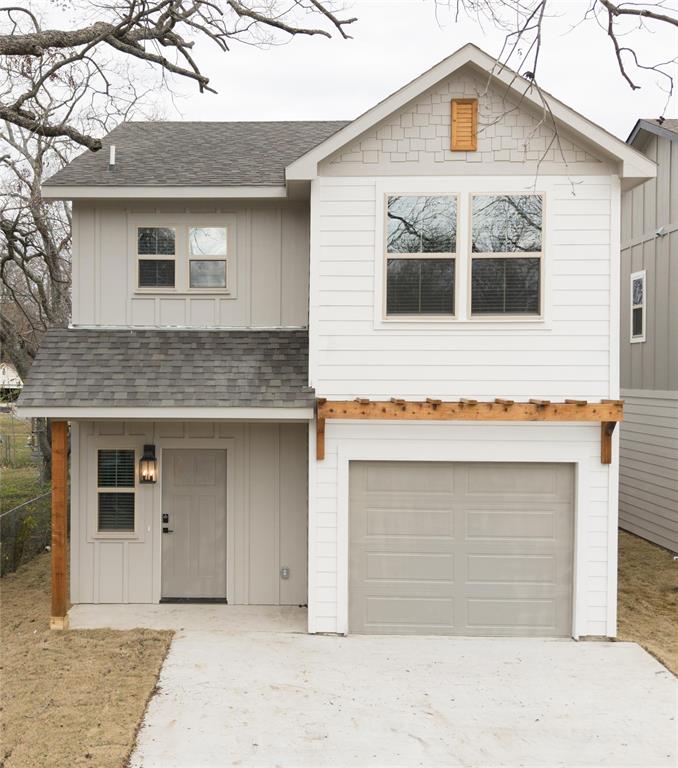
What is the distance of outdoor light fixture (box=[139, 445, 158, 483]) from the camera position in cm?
798

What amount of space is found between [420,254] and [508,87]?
200cm

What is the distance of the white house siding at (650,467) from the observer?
1076 cm

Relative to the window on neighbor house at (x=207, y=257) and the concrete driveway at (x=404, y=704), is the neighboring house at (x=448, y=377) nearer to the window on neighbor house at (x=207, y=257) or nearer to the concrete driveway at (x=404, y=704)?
the concrete driveway at (x=404, y=704)

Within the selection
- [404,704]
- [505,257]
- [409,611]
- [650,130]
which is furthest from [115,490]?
[650,130]

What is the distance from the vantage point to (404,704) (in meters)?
5.55

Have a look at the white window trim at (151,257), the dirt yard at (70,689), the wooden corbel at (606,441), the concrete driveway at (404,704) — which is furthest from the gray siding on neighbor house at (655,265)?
the dirt yard at (70,689)

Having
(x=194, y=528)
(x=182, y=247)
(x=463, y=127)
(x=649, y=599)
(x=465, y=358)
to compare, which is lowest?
(x=649, y=599)

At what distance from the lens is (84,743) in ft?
15.5

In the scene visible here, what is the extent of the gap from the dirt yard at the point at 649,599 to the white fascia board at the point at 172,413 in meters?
4.48

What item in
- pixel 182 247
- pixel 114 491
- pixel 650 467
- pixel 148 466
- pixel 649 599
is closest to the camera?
pixel 148 466

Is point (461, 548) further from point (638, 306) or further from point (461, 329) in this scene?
point (638, 306)

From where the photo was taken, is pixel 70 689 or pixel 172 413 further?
pixel 172 413

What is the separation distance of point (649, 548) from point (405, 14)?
30.2 feet

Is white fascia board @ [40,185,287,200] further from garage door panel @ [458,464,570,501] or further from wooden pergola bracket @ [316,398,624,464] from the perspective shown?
garage door panel @ [458,464,570,501]
